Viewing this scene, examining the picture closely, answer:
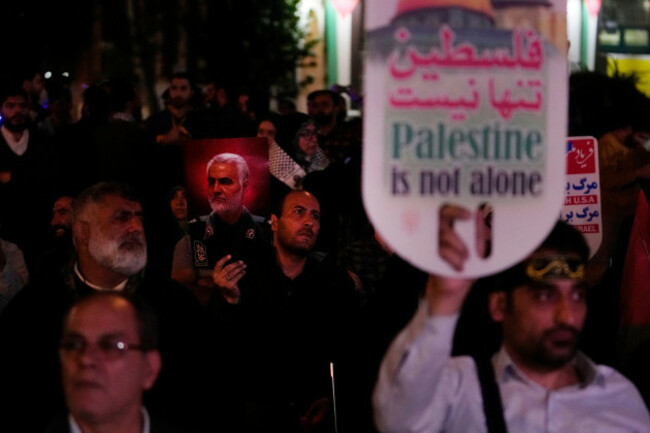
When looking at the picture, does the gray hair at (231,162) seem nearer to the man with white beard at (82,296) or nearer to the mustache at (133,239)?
the man with white beard at (82,296)

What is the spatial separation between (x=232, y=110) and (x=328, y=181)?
67.4 inches

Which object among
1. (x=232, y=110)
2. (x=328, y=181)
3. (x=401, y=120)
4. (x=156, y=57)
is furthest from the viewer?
(x=156, y=57)

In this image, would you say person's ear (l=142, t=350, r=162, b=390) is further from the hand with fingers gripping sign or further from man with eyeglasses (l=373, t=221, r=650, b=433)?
the hand with fingers gripping sign

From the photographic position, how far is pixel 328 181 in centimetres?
870

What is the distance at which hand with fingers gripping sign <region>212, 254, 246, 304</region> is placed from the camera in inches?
228

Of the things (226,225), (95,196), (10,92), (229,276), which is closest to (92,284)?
(95,196)

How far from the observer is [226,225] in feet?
19.5

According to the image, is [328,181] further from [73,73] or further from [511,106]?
[73,73]

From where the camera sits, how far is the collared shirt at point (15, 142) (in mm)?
9367

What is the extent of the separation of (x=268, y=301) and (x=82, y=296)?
1436mm

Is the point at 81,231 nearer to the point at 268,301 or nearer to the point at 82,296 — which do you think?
the point at 82,296

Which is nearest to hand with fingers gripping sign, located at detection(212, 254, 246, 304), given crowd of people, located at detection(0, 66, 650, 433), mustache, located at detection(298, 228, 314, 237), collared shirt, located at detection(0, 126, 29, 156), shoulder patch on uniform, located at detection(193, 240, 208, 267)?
crowd of people, located at detection(0, 66, 650, 433)

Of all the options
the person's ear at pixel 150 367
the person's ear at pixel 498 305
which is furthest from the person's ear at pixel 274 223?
the person's ear at pixel 498 305

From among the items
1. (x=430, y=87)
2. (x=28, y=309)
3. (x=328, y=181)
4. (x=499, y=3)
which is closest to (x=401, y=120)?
(x=430, y=87)
